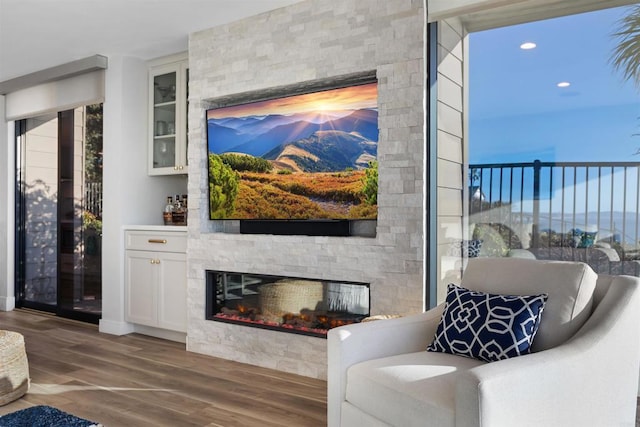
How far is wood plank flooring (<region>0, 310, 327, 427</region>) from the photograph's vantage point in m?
2.75

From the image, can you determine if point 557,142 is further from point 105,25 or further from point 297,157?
point 105,25

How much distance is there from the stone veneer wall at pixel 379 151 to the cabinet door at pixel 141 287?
0.53 m

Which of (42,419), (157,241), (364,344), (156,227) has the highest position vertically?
(156,227)

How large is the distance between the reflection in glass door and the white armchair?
3.67m

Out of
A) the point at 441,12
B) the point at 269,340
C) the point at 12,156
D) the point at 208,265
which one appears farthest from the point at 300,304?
the point at 12,156

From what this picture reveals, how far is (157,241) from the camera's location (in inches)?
173

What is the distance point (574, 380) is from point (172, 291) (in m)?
3.25

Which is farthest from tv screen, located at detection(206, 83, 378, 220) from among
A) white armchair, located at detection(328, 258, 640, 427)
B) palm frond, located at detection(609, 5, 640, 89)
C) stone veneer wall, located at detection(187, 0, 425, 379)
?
palm frond, located at detection(609, 5, 640, 89)

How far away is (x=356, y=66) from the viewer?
3277 mm

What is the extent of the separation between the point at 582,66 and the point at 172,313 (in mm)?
3380

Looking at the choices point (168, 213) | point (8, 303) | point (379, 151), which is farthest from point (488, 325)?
point (8, 303)

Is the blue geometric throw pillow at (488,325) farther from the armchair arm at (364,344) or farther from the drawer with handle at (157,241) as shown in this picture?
the drawer with handle at (157,241)

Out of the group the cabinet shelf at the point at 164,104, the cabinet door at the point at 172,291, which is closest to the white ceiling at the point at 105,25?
the cabinet shelf at the point at 164,104

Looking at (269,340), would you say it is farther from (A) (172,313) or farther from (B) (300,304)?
(A) (172,313)
